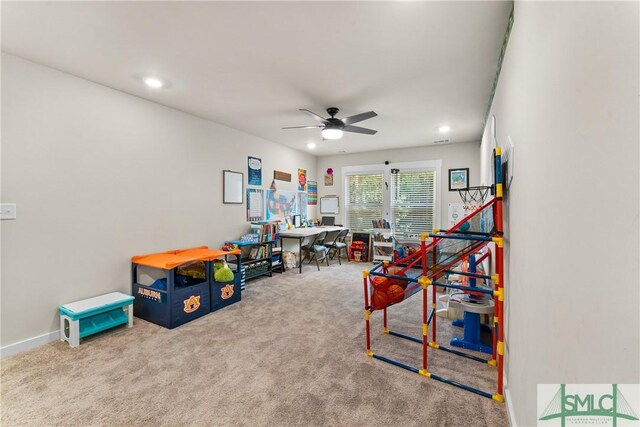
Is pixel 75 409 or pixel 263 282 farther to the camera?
pixel 263 282

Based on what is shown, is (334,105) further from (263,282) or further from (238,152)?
(263,282)

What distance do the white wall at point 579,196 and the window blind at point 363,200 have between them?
5.06 meters

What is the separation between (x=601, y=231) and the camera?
25.9 inches

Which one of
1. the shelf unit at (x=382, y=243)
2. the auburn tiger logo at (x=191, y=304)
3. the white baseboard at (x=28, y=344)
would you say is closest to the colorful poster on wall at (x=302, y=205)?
the shelf unit at (x=382, y=243)

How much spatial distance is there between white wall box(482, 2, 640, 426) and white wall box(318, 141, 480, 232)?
177 inches

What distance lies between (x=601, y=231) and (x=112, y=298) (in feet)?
11.8

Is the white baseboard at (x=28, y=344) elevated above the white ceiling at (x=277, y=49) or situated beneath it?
situated beneath

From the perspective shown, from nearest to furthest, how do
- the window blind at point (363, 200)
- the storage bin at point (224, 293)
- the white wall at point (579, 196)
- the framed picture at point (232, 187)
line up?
the white wall at point (579, 196) → the storage bin at point (224, 293) → the framed picture at point (232, 187) → the window blind at point (363, 200)

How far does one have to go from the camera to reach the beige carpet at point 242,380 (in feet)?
5.40

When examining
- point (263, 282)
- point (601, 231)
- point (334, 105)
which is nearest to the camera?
point (601, 231)

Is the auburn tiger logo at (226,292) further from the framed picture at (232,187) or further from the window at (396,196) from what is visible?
the window at (396,196)

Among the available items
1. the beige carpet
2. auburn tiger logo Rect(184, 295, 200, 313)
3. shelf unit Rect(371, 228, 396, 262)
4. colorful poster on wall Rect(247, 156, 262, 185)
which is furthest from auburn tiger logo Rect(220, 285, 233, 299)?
shelf unit Rect(371, 228, 396, 262)

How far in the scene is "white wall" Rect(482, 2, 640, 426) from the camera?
1.85 feet

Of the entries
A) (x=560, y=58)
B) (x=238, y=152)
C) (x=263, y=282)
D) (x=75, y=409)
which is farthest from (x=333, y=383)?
(x=238, y=152)
